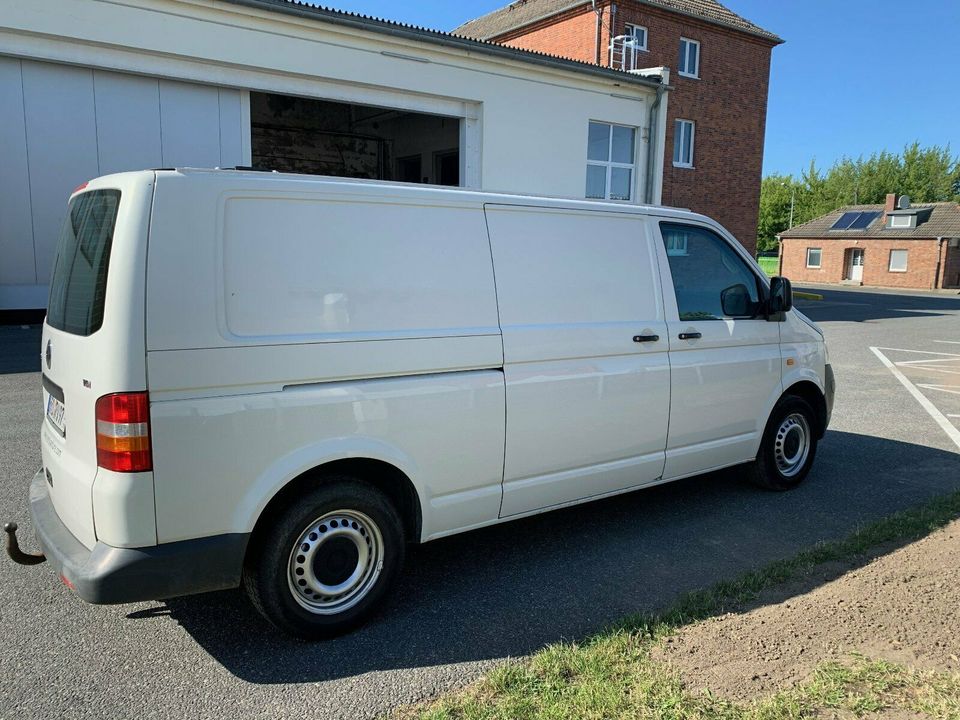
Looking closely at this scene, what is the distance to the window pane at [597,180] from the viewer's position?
2038cm

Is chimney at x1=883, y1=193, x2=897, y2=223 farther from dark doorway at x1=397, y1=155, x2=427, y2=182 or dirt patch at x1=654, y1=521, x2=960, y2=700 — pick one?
dirt patch at x1=654, y1=521, x2=960, y2=700

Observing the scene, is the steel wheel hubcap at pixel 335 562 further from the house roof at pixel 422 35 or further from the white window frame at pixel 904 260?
the white window frame at pixel 904 260

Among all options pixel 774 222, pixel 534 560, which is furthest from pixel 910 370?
pixel 774 222

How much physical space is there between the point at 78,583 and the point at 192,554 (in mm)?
433

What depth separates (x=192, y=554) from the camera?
314 cm

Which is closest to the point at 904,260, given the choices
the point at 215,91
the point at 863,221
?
the point at 863,221

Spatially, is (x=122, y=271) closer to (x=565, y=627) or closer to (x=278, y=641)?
(x=278, y=641)

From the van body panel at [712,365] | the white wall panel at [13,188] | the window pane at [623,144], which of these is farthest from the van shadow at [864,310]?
the white wall panel at [13,188]

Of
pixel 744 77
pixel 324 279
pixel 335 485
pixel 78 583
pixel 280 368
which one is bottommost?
pixel 78 583

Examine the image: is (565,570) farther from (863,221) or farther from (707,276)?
(863,221)

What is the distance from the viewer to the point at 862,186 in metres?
69.4

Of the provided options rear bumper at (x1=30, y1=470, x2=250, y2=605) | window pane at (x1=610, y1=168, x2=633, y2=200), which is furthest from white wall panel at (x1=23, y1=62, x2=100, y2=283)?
window pane at (x1=610, y1=168, x2=633, y2=200)

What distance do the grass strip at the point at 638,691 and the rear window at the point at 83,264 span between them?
207 cm

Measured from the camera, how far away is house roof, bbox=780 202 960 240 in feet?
153
